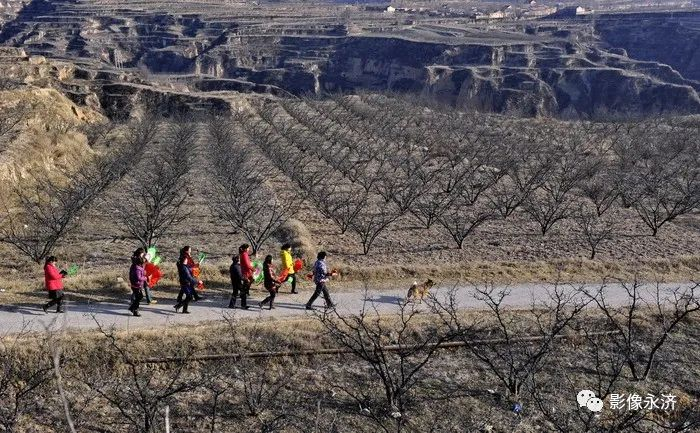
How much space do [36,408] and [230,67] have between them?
79392 millimetres

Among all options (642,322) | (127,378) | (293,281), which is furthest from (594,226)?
(127,378)

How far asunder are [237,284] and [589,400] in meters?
6.97

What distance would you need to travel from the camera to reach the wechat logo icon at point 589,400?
10.5 meters

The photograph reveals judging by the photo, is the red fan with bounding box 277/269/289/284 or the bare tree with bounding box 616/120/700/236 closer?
the red fan with bounding box 277/269/289/284

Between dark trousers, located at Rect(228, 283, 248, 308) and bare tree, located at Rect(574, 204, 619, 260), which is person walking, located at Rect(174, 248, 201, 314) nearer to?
dark trousers, located at Rect(228, 283, 248, 308)

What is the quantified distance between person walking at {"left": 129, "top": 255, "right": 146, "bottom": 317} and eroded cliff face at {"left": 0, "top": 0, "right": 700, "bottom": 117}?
45686 millimetres

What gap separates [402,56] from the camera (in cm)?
8412

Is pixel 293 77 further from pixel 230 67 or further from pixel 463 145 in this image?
pixel 463 145

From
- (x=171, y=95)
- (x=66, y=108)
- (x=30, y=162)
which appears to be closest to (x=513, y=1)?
(x=171, y=95)

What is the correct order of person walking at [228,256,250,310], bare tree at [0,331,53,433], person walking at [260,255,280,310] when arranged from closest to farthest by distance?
bare tree at [0,331,53,433]
person walking at [228,256,250,310]
person walking at [260,255,280,310]

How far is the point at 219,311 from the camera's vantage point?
1349 cm

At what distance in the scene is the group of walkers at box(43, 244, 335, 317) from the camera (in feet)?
41.2

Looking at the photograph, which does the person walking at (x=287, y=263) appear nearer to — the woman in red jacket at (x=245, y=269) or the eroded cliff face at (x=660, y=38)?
the woman in red jacket at (x=245, y=269)

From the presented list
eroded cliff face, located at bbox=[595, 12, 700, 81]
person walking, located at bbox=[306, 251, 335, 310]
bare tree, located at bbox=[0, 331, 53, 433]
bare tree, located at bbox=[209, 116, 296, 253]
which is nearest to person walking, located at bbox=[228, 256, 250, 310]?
person walking, located at bbox=[306, 251, 335, 310]
